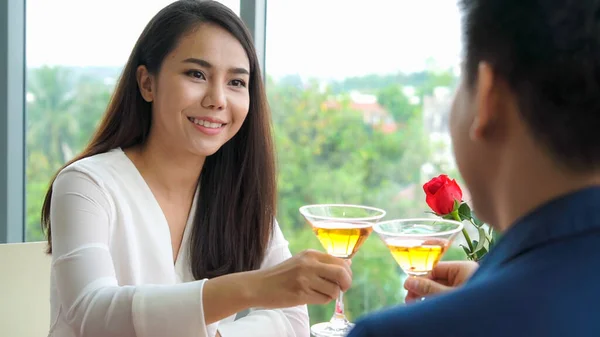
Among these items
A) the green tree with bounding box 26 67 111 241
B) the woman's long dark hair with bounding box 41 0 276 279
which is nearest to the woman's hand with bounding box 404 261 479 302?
the woman's long dark hair with bounding box 41 0 276 279

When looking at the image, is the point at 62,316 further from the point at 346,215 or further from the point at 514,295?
the point at 514,295

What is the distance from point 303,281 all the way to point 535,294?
86cm

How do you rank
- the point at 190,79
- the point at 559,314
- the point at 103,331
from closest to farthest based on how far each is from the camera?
1. the point at 559,314
2. the point at 103,331
3. the point at 190,79

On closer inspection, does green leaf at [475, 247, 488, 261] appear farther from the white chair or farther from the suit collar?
the white chair

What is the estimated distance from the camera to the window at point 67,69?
330 cm

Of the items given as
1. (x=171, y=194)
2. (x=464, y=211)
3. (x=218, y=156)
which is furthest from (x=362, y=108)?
(x=464, y=211)

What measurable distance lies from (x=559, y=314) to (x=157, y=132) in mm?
1631

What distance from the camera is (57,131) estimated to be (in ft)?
11.2

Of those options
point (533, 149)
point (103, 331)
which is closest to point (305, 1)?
point (103, 331)

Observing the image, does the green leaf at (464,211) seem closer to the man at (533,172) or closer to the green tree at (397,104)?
the man at (533,172)

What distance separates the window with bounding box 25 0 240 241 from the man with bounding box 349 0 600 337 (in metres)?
2.66

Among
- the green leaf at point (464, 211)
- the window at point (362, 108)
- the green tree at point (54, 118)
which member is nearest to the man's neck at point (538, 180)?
the green leaf at point (464, 211)

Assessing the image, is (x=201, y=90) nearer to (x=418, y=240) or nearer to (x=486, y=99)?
(x=418, y=240)

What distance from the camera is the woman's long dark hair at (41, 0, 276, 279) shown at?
6.97ft
